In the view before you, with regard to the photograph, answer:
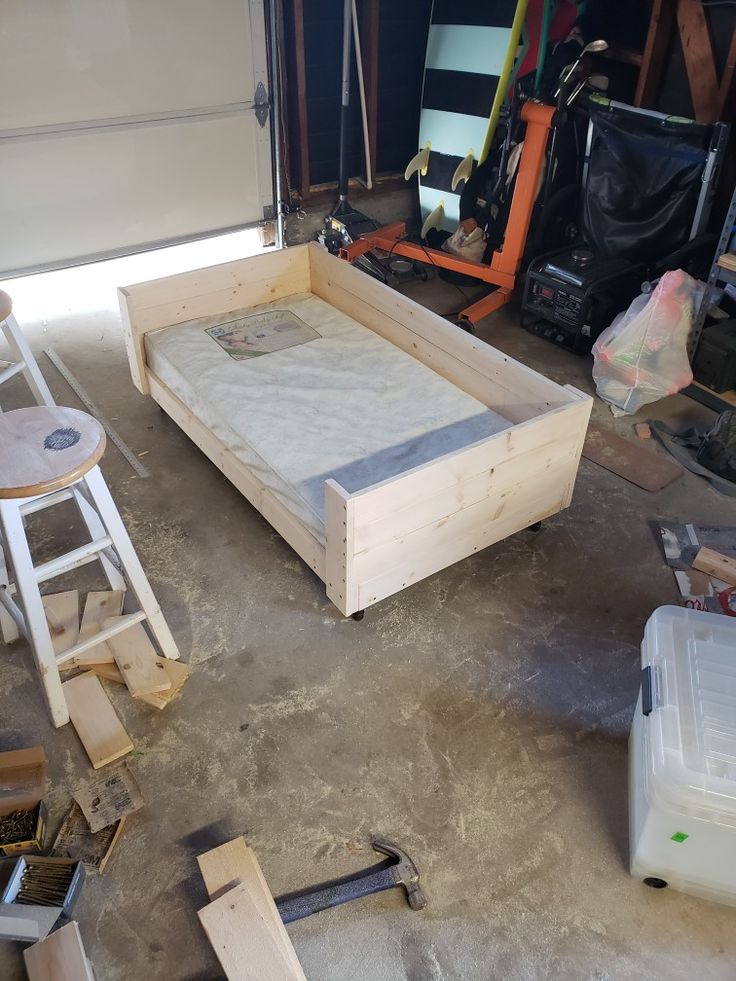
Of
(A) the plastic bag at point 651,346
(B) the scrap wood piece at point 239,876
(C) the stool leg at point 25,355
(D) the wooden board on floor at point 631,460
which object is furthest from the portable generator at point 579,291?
(B) the scrap wood piece at point 239,876

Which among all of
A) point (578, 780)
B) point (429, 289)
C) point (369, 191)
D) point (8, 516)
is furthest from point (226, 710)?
point (369, 191)

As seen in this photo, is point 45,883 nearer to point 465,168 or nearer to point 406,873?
point 406,873

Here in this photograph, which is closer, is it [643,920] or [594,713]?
[643,920]

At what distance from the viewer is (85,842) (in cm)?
169

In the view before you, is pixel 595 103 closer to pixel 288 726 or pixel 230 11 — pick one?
pixel 230 11

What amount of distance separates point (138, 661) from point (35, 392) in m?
1.16

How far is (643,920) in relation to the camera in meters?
1.59

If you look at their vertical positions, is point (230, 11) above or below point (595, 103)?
above

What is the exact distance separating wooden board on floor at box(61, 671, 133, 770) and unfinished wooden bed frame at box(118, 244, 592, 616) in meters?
0.63

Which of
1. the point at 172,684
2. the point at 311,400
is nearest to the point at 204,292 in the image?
the point at 311,400

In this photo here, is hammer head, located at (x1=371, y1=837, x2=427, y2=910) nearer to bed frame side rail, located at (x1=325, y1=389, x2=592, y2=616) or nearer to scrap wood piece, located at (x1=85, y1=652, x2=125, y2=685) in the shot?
bed frame side rail, located at (x1=325, y1=389, x2=592, y2=616)

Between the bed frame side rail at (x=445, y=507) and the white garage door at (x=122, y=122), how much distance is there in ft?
8.62

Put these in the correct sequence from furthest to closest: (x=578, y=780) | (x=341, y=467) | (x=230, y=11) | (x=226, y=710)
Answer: (x=230, y=11), (x=341, y=467), (x=226, y=710), (x=578, y=780)

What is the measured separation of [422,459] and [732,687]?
1.04 meters
